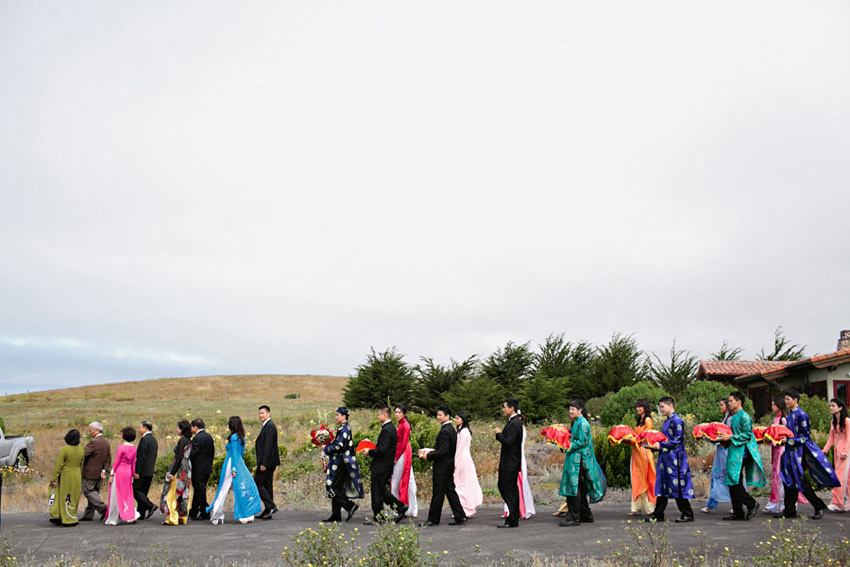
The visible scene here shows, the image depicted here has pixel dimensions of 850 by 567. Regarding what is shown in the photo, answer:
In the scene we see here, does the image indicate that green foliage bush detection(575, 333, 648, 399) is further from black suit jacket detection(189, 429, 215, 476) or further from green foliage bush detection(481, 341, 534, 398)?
black suit jacket detection(189, 429, 215, 476)

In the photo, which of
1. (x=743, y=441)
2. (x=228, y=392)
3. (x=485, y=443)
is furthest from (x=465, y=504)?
(x=228, y=392)

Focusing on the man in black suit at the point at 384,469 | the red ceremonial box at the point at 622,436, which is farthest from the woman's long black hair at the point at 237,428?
the red ceremonial box at the point at 622,436

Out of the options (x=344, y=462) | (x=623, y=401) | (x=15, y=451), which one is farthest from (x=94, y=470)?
(x=623, y=401)

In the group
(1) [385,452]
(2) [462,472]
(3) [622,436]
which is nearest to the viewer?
(3) [622,436]

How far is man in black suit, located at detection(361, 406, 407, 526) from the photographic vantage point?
1159 centimetres

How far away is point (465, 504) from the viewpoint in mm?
11852

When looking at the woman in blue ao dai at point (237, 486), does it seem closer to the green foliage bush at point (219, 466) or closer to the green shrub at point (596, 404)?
the green foliage bush at point (219, 466)

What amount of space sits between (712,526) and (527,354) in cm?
2238

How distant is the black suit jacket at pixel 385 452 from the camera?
11.6 m

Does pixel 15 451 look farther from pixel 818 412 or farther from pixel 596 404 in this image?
pixel 818 412

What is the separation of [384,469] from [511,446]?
81.7 inches

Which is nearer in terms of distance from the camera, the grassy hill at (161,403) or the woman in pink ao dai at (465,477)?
the woman in pink ao dai at (465,477)

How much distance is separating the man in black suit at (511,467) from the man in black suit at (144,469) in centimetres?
599

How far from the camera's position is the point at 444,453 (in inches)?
448
